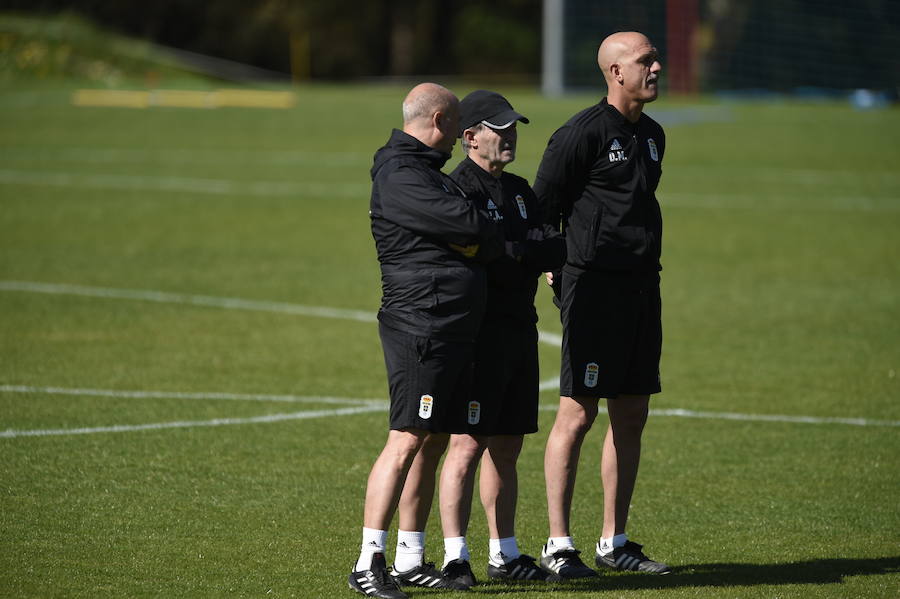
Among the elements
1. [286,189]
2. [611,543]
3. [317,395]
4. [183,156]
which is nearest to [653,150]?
[611,543]

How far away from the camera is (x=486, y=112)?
6.06 metres

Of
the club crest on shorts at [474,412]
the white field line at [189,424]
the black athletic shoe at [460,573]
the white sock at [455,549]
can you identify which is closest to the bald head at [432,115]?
the club crest on shorts at [474,412]

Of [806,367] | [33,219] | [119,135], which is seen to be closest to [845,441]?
[806,367]

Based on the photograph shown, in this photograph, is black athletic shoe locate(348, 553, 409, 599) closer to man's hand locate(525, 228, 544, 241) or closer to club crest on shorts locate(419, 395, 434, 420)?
club crest on shorts locate(419, 395, 434, 420)

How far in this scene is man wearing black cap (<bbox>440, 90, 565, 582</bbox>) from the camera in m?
6.07

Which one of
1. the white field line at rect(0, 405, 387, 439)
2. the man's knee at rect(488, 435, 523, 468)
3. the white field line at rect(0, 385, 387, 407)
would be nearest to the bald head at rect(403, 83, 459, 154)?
the man's knee at rect(488, 435, 523, 468)

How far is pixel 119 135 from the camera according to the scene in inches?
1230

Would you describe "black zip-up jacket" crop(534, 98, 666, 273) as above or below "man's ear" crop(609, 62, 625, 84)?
below

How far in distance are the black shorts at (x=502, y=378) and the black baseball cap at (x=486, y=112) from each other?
89 centimetres

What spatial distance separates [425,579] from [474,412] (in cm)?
79

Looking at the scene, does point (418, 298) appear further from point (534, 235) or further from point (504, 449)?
point (504, 449)

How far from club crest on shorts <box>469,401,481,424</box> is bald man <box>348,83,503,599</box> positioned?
0.13 metres

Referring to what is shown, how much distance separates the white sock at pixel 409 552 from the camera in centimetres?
615

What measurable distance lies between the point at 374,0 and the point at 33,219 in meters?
52.6
